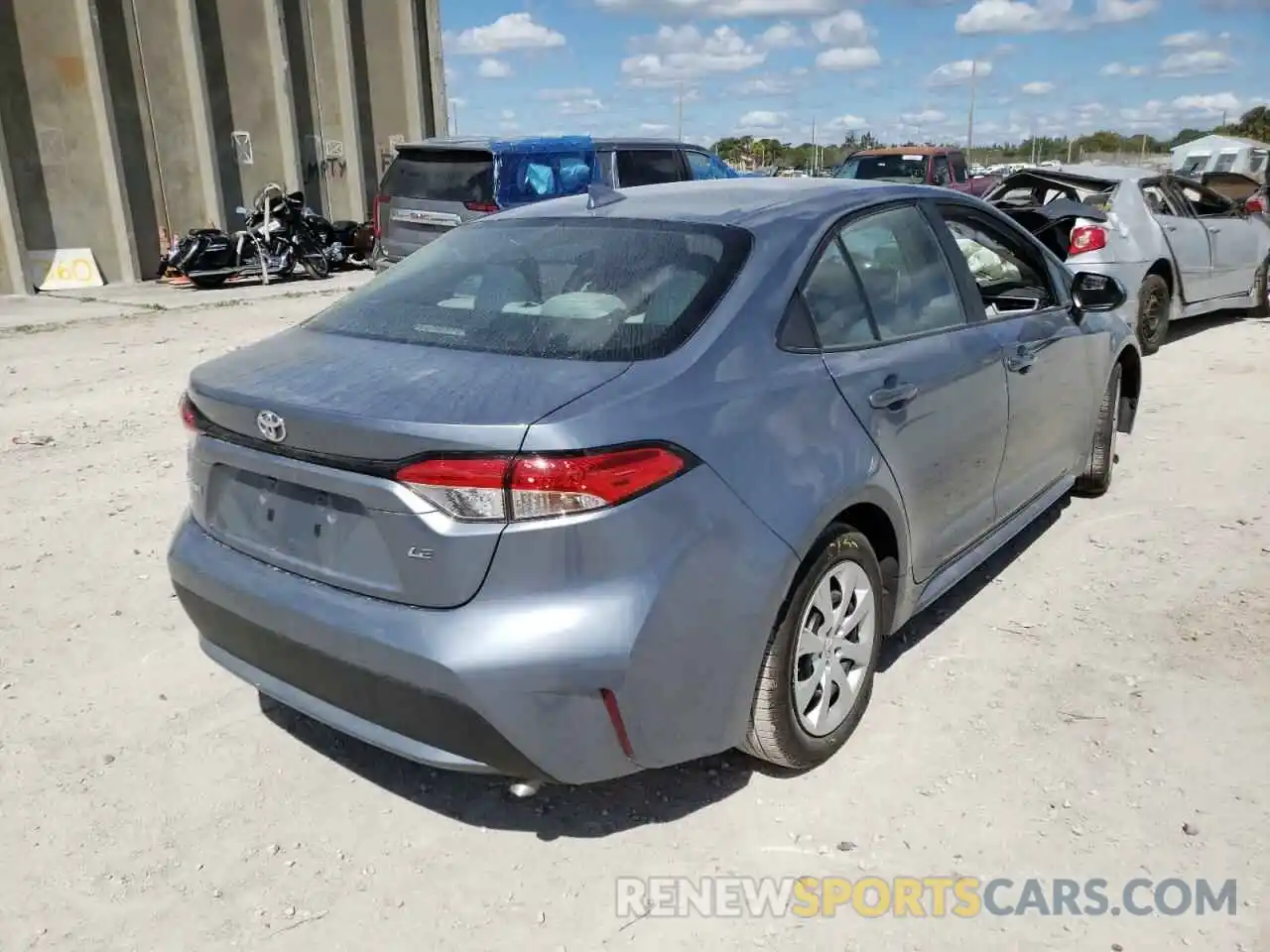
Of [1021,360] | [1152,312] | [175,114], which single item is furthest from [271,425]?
[175,114]

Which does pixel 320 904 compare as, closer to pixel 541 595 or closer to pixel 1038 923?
pixel 541 595

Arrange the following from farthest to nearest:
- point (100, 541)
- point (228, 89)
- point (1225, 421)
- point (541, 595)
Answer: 1. point (228, 89)
2. point (1225, 421)
3. point (100, 541)
4. point (541, 595)

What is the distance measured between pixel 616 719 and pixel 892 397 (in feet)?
4.34

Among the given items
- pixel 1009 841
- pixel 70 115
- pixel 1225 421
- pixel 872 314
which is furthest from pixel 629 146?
pixel 1009 841

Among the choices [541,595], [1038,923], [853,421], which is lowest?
[1038,923]

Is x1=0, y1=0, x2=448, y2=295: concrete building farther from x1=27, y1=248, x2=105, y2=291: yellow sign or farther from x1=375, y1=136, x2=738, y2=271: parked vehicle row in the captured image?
x1=375, y1=136, x2=738, y2=271: parked vehicle row

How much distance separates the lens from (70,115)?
46.9 ft

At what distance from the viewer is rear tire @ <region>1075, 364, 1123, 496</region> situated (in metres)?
4.83

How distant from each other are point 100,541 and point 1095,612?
4281 millimetres

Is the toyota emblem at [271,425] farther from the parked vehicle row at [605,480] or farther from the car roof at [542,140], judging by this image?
the car roof at [542,140]

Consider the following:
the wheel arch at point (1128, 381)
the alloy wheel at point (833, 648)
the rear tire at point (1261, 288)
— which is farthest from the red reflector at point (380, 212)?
the alloy wheel at point (833, 648)

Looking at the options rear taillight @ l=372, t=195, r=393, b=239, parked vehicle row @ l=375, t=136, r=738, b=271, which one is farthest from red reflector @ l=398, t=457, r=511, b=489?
rear taillight @ l=372, t=195, r=393, b=239

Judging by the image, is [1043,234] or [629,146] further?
[629,146]

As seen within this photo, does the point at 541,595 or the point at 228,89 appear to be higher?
the point at 228,89
